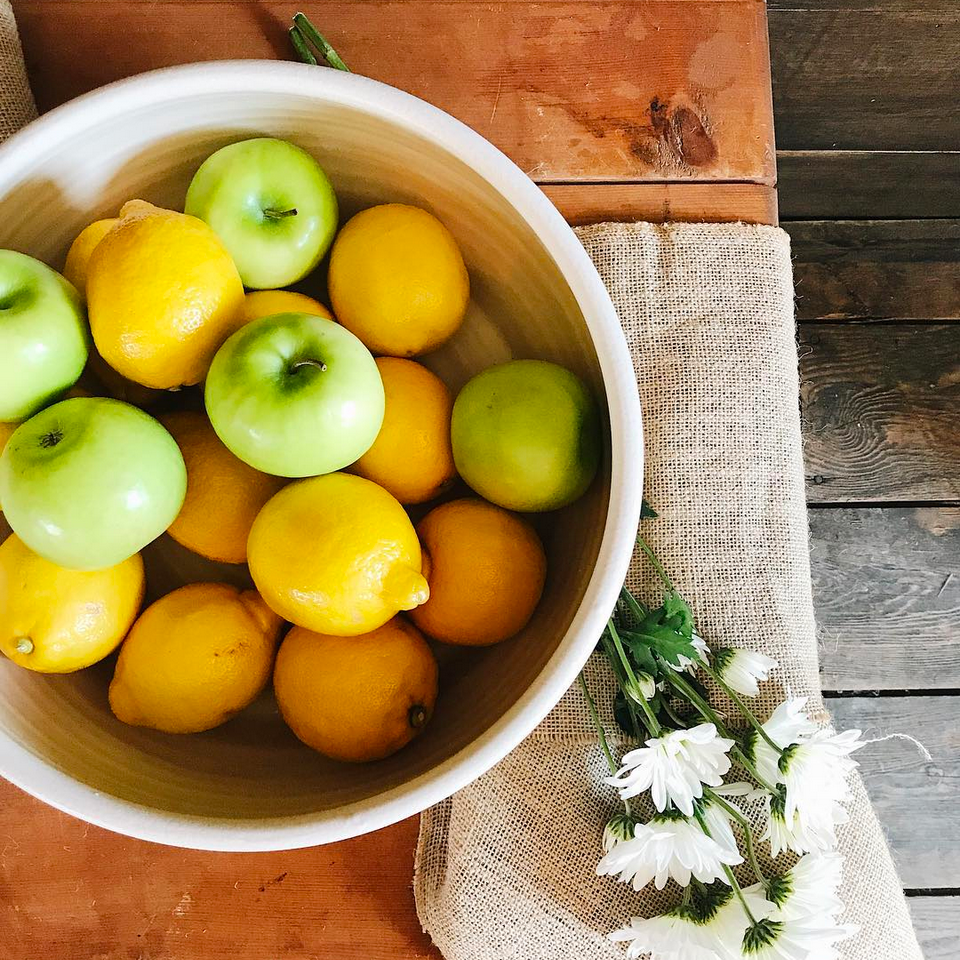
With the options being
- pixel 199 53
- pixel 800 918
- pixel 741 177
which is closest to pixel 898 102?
pixel 741 177

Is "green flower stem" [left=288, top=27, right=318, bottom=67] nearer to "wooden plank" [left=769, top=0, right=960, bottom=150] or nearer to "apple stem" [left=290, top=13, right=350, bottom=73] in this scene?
"apple stem" [left=290, top=13, right=350, bottom=73]

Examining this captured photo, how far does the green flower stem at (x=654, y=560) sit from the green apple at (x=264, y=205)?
0.29m

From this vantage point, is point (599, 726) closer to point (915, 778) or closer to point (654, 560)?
point (654, 560)

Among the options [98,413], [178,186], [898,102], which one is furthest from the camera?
[898,102]

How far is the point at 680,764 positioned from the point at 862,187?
966mm

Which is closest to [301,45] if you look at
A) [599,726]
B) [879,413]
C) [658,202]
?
[658,202]

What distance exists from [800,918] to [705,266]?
1.39 feet

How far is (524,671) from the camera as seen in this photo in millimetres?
502

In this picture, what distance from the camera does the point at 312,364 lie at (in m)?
0.45

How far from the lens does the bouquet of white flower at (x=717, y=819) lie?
0.49 m

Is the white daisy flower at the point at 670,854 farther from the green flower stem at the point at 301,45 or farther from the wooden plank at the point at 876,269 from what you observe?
the wooden plank at the point at 876,269

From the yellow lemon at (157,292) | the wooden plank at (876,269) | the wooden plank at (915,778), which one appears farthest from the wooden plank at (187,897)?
the wooden plank at (876,269)

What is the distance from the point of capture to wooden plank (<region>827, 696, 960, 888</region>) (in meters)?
1.08

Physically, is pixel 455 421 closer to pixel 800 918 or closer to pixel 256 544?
pixel 256 544
